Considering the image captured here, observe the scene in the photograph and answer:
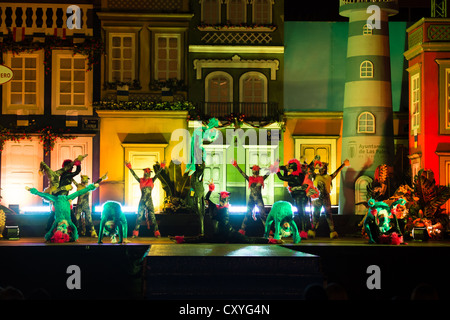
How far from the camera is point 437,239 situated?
18500 mm

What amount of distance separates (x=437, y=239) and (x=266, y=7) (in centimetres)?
959

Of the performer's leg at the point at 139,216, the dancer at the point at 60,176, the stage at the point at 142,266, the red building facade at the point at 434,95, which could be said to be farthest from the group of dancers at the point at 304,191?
the red building facade at the point at 434,95

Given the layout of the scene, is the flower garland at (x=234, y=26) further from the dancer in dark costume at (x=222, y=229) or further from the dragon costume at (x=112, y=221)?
the dragon costume at (x=112, y=221)

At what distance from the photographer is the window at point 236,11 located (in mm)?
24375

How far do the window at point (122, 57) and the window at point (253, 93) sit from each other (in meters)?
3.43

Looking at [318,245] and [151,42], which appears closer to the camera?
[318,245]

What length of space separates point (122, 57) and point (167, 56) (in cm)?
137

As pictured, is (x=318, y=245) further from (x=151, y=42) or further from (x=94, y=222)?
(x=151, y=42)

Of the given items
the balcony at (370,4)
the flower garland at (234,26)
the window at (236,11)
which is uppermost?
the window at (236,11)

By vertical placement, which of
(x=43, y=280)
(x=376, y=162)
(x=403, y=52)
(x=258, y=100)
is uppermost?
(x=403, y=52)

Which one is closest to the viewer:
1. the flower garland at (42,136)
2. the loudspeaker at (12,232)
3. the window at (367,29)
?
the loudspeaker at (12,232)

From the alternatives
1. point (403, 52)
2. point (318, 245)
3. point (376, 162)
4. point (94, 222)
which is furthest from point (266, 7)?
point (318, 245)
